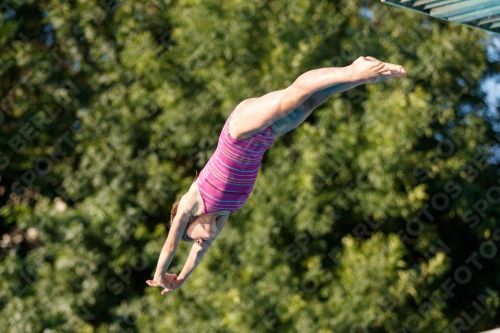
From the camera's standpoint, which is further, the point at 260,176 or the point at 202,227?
the point at 260,176

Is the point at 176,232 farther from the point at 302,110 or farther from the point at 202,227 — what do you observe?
the point at 302,110

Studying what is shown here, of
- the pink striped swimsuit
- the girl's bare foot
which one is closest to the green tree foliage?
the pink striped swimsuit

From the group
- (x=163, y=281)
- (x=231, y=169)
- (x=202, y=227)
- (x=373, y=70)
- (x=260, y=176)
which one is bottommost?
(x=260, y=176)

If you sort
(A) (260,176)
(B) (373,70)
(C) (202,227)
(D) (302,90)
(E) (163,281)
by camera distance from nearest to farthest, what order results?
(B) (373,70)
(D) (302,90)
(C) (202,227)
(E) (163,281)
(A) (260,176)

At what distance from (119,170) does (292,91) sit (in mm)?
5551

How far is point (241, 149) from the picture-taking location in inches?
149

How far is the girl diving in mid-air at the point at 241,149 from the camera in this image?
3537 millimetres

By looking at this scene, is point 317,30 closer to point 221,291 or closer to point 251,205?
point 251,205

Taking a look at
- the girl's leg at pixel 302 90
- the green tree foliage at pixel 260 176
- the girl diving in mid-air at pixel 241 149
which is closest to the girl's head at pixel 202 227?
the girl diving in mid-air at pixel 241 149

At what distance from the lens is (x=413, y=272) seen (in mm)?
8367

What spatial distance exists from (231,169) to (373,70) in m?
0.95

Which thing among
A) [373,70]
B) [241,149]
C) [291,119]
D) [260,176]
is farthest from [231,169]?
[260,176]

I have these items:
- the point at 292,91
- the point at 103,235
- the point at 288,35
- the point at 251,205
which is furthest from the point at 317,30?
the point at 292,91

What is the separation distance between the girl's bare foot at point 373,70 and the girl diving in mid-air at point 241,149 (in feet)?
0.14
